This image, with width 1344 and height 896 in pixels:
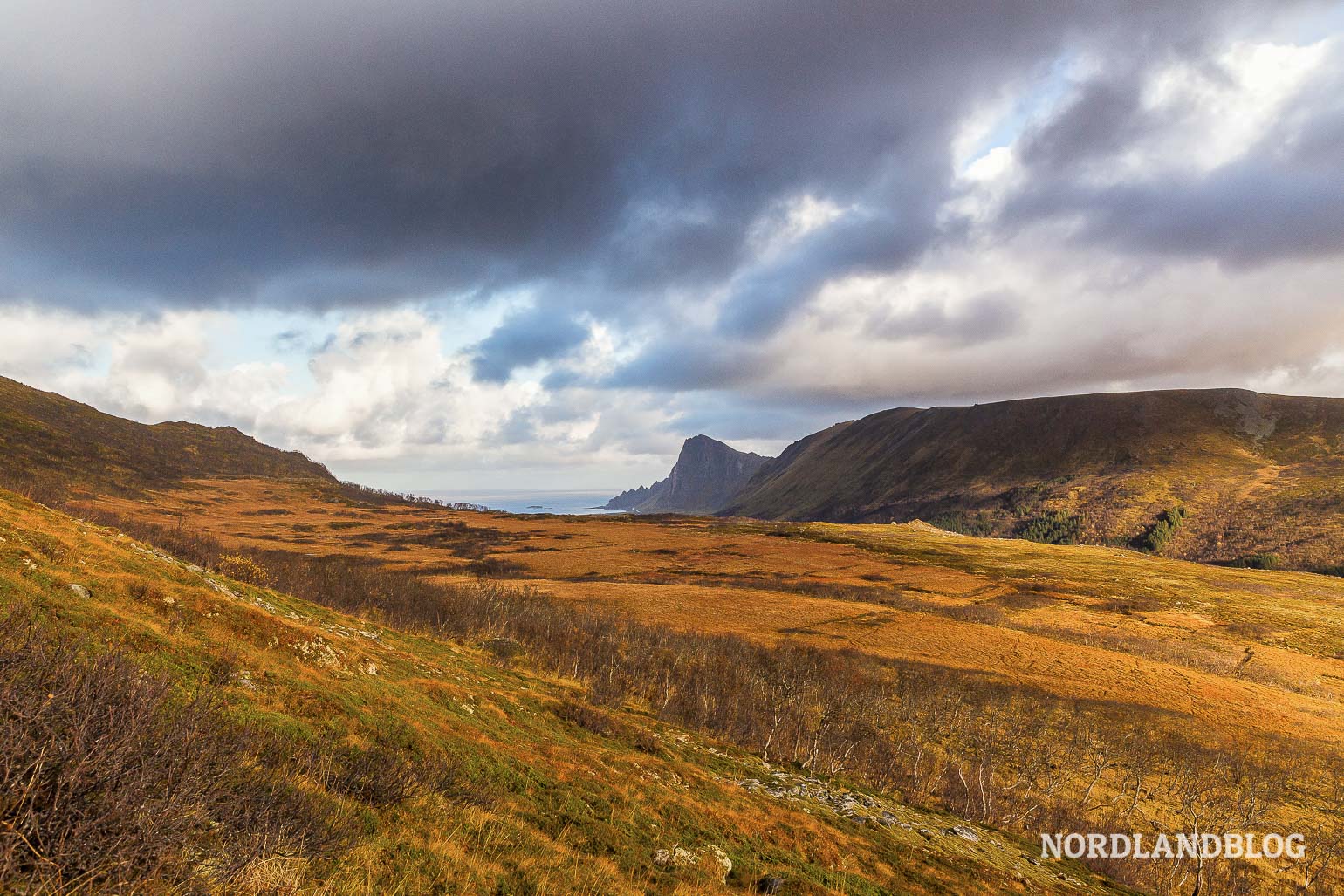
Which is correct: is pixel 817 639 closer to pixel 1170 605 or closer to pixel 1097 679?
pixel 1097 679

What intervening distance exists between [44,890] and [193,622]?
58.4 ft

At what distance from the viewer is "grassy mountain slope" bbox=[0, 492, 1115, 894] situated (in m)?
6.32

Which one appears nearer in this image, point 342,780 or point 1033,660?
point 342,780

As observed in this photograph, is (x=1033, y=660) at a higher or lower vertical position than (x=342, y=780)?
lower

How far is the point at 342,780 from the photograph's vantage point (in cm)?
1187

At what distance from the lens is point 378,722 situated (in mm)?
16625

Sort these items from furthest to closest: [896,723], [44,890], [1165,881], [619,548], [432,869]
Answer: [619,548] → [896,723] → [1165,881] → [432,869] → [44,890]

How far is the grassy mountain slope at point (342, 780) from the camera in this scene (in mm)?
6324

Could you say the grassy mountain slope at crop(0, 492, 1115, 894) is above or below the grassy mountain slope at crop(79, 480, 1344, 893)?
above

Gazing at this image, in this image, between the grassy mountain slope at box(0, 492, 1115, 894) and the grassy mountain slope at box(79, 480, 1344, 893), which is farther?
the grassy mountain slope at box(79, 480, 1344, 893)

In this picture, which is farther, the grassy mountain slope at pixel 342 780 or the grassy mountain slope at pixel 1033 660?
the grassy mountain slope at pixel 1033 660

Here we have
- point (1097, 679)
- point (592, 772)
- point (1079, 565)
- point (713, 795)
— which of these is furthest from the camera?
point (1079, 565)

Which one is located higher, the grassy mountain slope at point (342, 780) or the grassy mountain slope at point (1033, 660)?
the grassy mountain slope at point (342, 780)

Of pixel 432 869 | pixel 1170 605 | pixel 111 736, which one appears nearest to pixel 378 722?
pixel 432 869
